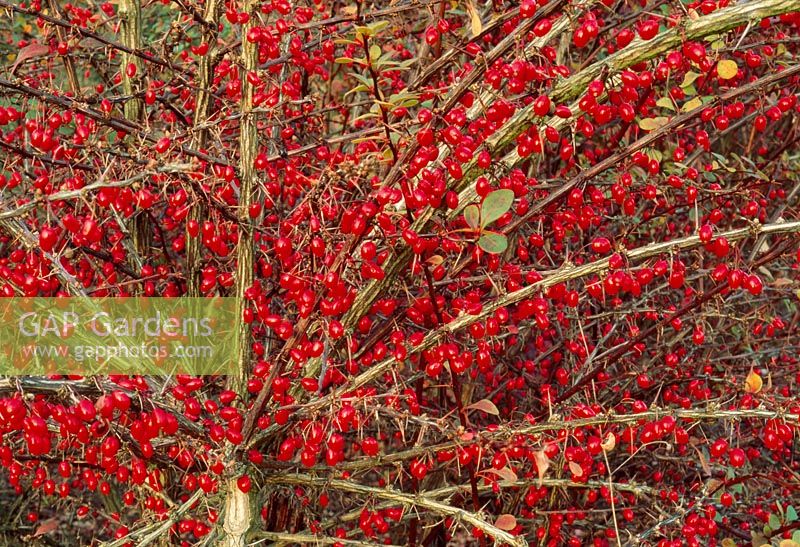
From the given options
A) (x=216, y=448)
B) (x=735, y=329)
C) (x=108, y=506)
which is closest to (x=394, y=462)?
(x=216, y=448)

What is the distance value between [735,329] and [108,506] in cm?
303

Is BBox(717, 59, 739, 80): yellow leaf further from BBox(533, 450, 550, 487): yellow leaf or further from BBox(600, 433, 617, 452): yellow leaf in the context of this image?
BBox(533, 450, 550, 487): yellow leaf

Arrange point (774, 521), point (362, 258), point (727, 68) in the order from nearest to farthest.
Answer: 1. point (362, 258)
2. point (727, 68)
3. point (774, 521)

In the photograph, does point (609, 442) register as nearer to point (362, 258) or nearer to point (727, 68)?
point (362, 258)

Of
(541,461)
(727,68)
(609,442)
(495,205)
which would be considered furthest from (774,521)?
(495,205)

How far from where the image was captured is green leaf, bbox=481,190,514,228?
1.89m

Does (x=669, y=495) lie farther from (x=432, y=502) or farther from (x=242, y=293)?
(x=242, y=293)

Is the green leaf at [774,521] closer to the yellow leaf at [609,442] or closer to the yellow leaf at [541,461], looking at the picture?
the yellow leaf at [609,442]

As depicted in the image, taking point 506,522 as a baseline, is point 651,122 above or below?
above

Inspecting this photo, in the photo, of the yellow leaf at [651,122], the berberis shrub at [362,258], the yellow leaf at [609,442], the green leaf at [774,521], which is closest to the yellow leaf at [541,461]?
the berberis shrub at [362,258]

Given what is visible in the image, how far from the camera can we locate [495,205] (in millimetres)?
1902

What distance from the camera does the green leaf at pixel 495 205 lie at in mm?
1886

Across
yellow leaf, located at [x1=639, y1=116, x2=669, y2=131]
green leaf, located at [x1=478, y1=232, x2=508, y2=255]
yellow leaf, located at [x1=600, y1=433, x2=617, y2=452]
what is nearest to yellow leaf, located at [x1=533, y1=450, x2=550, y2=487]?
yellow leaf, located at [x1=600, y1=433, x2=617, y2=452]

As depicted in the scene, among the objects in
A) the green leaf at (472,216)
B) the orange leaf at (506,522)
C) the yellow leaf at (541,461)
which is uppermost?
the green leaf at (472,216)
